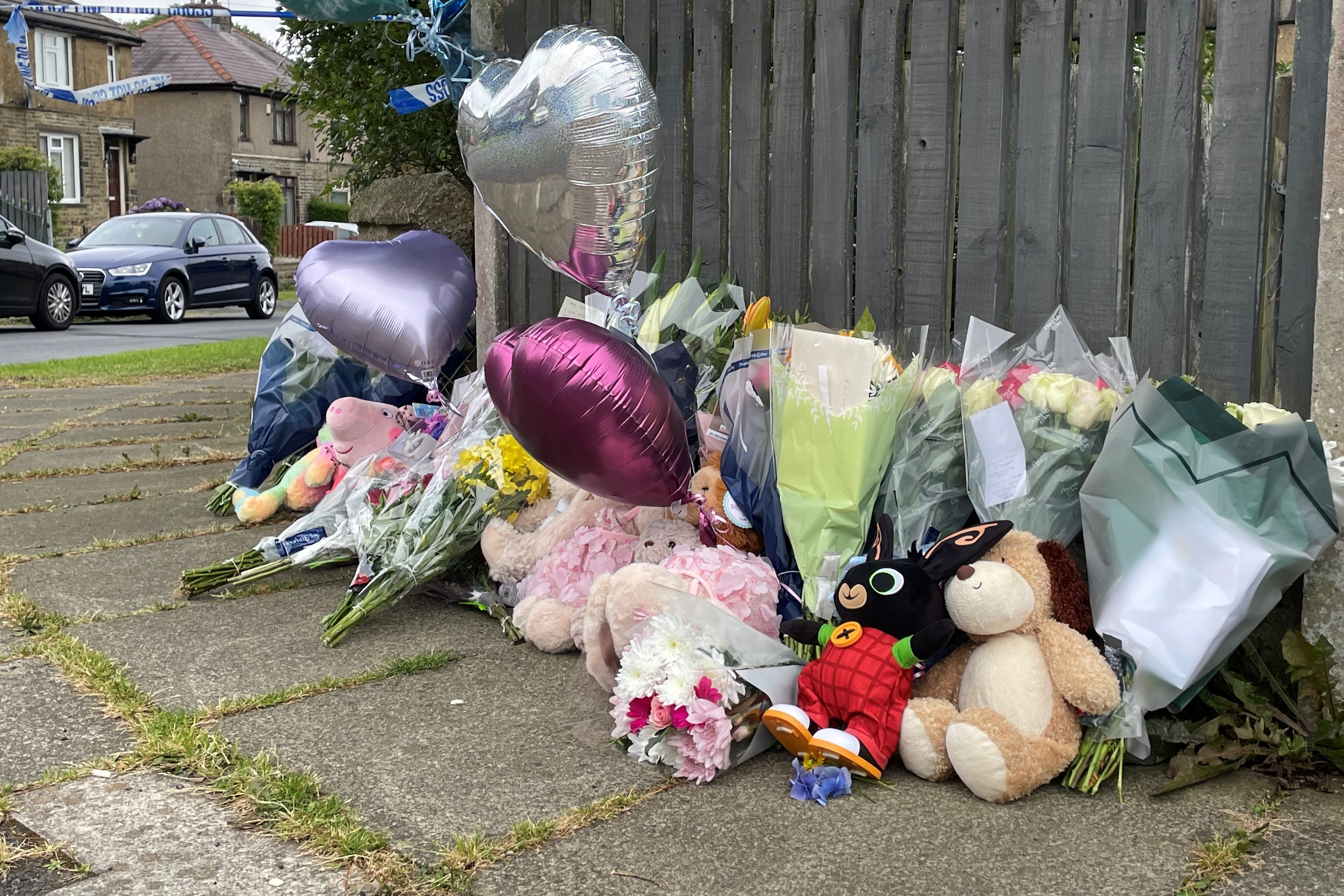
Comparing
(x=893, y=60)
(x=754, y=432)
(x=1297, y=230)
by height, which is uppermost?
(x=893, y=60)

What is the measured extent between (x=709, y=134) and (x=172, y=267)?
13.5 metres

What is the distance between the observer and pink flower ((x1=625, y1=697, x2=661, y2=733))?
2240 millimetres

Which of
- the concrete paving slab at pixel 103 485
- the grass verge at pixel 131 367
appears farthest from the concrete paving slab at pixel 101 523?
the grass verge at pixel 131 367

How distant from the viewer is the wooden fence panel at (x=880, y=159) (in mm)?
3104

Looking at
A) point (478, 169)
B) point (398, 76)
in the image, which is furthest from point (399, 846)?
point (398, 76)

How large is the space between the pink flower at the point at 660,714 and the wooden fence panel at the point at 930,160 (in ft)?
4.52

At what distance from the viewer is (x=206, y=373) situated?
30.3 ft

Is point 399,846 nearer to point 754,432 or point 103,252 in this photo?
point 754,432

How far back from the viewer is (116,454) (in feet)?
18.2

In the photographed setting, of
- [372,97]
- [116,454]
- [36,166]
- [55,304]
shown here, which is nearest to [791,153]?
[372,97]

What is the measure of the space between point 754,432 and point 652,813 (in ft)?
3.42

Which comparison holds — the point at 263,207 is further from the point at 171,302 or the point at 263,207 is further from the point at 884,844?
the point at 884,844

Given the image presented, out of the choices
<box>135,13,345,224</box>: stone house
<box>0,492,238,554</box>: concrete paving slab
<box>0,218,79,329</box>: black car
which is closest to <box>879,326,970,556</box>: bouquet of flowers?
<box>0,492,238,554</box>: concrete paving slab

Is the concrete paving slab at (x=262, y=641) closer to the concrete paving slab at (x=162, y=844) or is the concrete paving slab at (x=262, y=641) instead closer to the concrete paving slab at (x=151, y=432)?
the concrete paving slab at (x=162, y=844)
